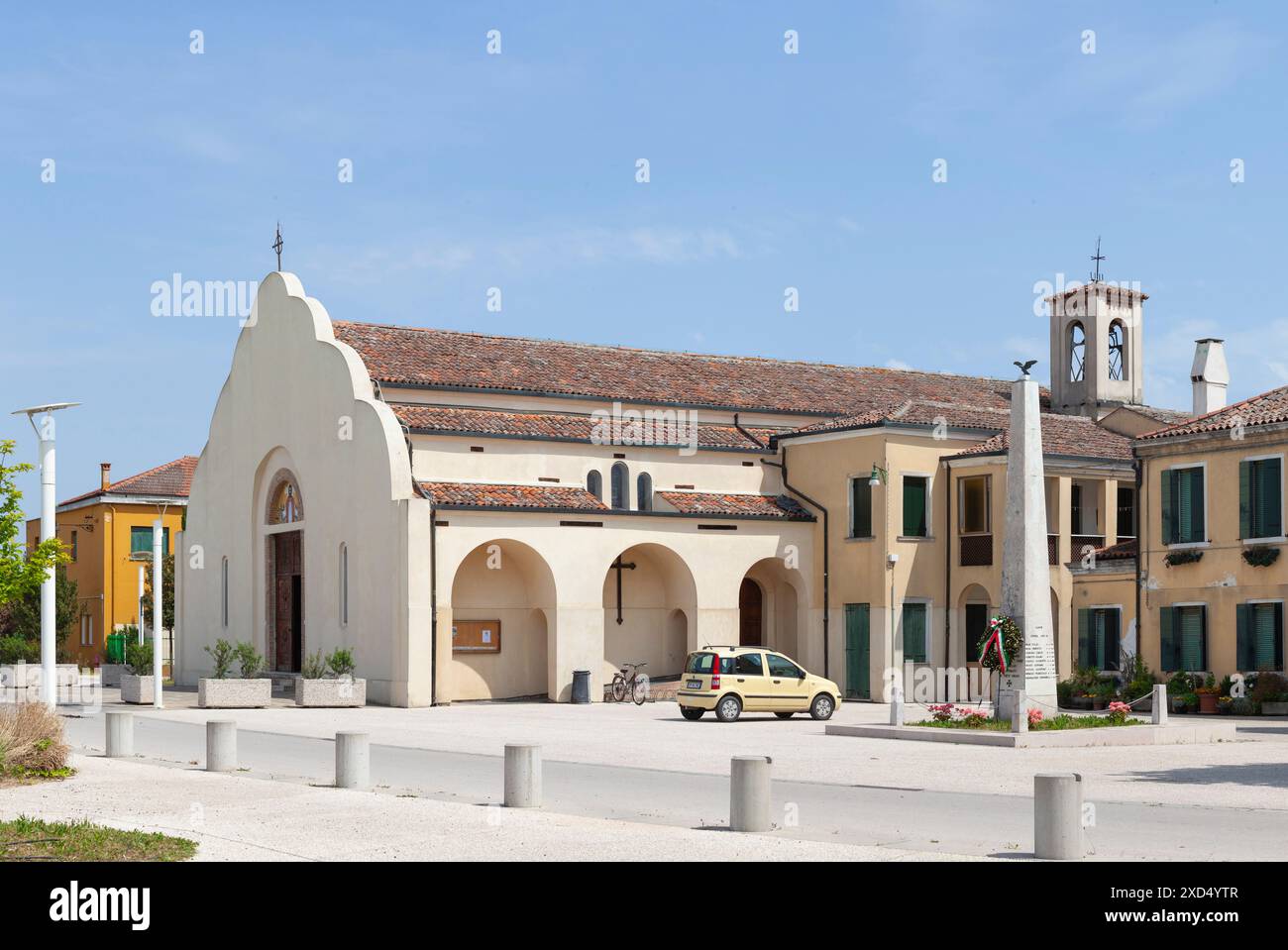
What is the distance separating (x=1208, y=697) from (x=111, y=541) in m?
48.7

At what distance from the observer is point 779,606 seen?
46.5 meters

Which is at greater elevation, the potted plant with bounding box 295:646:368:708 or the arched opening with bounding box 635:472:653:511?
the arched opening with bounding box 635:472:653:511

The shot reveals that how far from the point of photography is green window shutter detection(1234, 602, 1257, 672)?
111 feet

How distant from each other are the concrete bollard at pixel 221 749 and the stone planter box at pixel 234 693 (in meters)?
18.8

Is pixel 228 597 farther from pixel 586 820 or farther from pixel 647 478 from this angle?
pixel 586 820

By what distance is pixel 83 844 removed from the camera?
12258 mm

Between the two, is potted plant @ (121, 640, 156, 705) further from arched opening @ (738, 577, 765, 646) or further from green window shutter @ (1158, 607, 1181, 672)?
green window shutter @ (1158, 607, 1181, 672)

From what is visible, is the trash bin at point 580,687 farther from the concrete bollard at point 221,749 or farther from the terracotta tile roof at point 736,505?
the concrete bollard at point 221,749

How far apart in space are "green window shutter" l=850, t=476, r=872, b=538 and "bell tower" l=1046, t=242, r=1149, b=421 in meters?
13.3

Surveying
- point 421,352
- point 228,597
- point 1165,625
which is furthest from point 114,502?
point 1165,625

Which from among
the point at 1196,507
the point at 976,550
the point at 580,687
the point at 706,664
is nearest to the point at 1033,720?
the point at 706,664

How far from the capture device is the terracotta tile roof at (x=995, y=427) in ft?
137

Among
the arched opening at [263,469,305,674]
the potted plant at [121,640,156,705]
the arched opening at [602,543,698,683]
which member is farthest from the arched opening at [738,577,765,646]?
the potted plant at [121,640,156,705]

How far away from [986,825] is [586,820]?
3660mm
